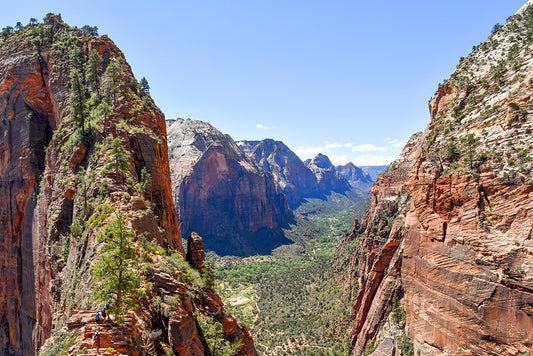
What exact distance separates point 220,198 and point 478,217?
15311cm

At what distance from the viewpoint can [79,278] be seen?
21188mm

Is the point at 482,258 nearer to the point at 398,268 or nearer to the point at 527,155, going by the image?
the point at 527,155

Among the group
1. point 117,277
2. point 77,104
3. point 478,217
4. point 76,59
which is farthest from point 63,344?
point 76,59

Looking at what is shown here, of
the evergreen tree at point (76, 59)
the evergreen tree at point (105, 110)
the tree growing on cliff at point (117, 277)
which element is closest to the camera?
the tree growing on cliff at point (117, 277)

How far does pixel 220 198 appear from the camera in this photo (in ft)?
555

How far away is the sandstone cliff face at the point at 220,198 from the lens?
520 feet

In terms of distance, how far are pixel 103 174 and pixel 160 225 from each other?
819cm

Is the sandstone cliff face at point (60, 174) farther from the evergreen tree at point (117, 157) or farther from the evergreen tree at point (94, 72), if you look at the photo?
the evergreen tree at point (94, 72)

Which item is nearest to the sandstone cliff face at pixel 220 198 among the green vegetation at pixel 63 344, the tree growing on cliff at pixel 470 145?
the tree growing on cliff at pixel 470 145

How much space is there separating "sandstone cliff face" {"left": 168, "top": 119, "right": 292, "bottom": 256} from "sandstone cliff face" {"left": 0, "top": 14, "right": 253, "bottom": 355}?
115026mm

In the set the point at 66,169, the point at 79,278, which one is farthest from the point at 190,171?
the point at 79,278

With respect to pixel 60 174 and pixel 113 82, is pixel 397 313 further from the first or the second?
pixel 113 82

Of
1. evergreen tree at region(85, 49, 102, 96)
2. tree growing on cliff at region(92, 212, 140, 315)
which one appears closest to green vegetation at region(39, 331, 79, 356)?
tree growing on cliff at region(92, 212, 140, 315)

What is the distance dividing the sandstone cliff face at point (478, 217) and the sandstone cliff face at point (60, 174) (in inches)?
823
